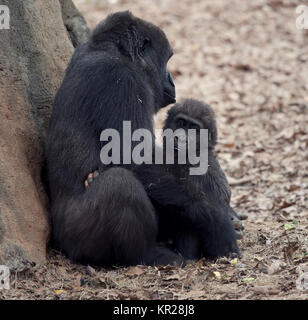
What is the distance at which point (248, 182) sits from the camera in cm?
800

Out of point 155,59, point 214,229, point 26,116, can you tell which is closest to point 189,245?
point 214,229

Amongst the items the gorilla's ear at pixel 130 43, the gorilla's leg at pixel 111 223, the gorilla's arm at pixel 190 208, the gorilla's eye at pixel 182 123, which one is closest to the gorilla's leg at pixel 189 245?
the gorilla's arm at pixel 190 208

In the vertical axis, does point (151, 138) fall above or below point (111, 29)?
below

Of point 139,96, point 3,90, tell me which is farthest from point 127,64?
point 3,90

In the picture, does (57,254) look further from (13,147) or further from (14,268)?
(13,147)

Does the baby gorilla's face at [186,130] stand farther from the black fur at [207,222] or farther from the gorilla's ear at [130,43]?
the gorilla's ear at [130,43]

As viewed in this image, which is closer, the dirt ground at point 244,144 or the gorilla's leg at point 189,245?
the dirt ground at point 244,144

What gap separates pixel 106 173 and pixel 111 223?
405 mm

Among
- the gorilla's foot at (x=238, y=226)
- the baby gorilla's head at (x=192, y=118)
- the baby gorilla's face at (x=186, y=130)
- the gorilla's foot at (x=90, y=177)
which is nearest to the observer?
the gorilla's foot at (x=90, y=177)

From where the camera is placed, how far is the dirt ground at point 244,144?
434cm

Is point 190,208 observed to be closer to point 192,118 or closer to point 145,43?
point 192,118

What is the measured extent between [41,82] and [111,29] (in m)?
0.84

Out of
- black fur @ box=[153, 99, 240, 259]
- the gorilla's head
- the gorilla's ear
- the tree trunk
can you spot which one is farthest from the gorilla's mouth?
the tree trunk

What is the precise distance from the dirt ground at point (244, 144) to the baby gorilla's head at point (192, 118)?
3.79ft
